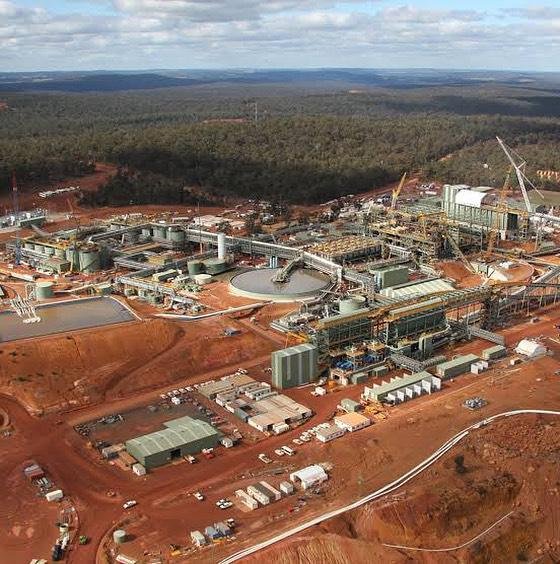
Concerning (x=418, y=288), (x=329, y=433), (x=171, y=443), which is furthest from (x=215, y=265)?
(x=171, y=443)

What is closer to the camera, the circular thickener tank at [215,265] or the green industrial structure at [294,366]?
the green industrial structure at [294,366]

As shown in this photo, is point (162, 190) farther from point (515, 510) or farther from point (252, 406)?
A: point (515, 510)

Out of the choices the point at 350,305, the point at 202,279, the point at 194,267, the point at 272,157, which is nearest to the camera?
the point at 350,305

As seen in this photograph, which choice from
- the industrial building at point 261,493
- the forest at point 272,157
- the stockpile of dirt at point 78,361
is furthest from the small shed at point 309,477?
the forest at point 272,157

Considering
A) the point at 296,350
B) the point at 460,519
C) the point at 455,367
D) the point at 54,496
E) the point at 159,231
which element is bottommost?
the point at 54,496

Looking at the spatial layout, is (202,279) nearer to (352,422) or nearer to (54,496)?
(352,422)

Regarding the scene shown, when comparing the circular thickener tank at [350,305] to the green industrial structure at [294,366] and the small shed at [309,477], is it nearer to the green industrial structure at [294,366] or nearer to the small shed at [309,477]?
the green industrial structure at [294,366]

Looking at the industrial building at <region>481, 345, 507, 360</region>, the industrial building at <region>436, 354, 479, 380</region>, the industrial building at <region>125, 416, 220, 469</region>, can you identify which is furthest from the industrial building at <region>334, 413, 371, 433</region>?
the industrial building at <region>481, 345, 507, 360</region>
